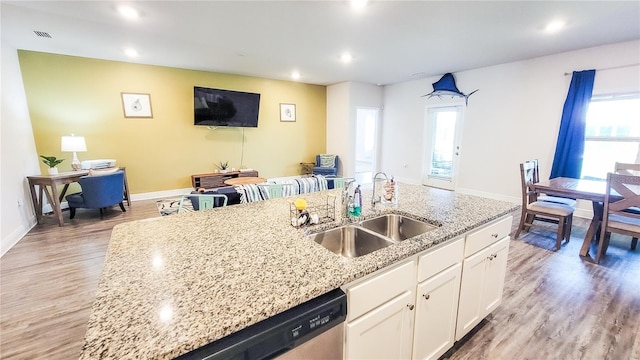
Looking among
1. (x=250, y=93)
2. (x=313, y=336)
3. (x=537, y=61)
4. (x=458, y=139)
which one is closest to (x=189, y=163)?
Result: (x=250, y=93)

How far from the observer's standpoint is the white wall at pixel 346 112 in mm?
6734

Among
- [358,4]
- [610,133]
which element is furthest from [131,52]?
[610,133]

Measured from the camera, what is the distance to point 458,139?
5.75 meters

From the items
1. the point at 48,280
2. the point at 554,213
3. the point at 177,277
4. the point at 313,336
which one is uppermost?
the point at 177,277

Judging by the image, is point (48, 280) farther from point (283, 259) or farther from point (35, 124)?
point (35, 124)

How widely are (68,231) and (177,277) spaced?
4.00 m

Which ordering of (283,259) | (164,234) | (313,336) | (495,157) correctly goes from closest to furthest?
(313,336), (283,259), (164,234), (495,157)

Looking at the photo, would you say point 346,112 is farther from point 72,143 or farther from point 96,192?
point 72,143

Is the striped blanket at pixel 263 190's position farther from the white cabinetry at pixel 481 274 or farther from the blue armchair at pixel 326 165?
the blue armchair at pixel 326 165

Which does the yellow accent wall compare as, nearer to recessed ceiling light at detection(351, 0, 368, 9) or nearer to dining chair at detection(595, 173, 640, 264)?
recessed ceiling light at detection(351, 0, 368, 9)

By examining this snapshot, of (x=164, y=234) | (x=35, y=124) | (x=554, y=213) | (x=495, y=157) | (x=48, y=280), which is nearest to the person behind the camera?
(x=164, y=234)

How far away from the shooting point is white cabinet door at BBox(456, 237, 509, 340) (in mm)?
1568

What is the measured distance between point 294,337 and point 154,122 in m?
5.69

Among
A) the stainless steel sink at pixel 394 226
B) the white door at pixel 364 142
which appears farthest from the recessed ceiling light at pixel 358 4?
the white door at pixel 364 142
